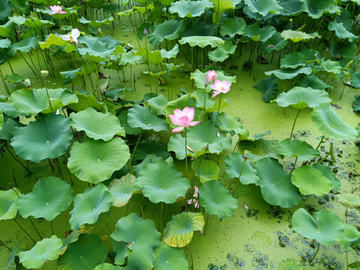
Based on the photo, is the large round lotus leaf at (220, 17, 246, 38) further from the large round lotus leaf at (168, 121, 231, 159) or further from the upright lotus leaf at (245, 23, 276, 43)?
the large round lotus leaf at (168, 121, 231, 159)

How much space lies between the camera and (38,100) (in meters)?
1.84

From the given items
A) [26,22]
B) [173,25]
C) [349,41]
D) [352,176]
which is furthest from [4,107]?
[349,41]

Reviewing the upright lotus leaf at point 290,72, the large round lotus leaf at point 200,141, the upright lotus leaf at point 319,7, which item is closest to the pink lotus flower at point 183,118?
the large round lotus leaf at point 200,141

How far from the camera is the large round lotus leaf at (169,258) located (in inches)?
54.6

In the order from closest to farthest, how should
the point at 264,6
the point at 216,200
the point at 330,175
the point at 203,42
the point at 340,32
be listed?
the point at 216,200, the point at 330,175, the point at 203,42, the point at 264,6, the point at 340,32

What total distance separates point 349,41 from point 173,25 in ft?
7.06

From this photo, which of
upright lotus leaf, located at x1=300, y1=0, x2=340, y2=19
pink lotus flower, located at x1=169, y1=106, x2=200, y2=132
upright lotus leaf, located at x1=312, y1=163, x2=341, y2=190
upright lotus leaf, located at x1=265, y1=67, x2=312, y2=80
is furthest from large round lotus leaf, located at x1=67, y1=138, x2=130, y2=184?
upright lotus leaf, located at x1=300, y1=0, x2=340, y2=19

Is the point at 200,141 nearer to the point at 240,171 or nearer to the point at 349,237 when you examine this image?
the point at 240,171

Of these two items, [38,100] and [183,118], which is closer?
[183,118]

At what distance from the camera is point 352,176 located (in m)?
2.07

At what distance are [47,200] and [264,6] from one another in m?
3.05

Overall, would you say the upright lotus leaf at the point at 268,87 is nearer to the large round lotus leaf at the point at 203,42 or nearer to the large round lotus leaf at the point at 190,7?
the large round lotus leaf at the point at 203,42

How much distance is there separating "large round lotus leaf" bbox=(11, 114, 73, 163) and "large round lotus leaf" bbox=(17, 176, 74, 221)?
17 centimetres

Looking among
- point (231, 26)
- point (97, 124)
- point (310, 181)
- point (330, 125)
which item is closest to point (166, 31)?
point (231, 26)
